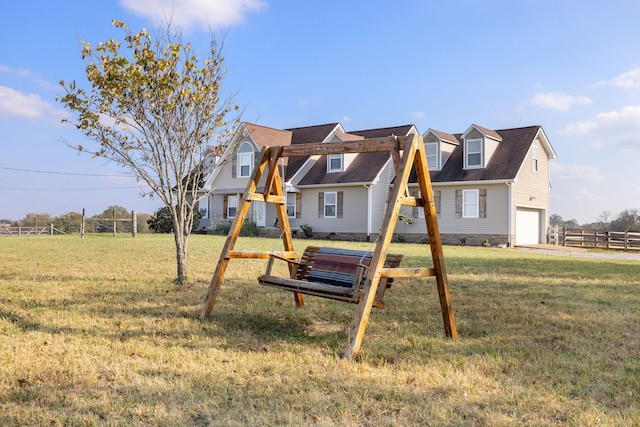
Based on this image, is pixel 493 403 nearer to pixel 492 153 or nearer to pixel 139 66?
pixel 139 66

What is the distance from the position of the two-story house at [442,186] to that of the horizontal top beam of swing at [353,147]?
57.6 feet

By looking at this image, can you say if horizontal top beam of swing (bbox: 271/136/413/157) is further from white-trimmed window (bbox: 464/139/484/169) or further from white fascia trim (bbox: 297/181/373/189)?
white-trimmed window (bbox: 464/139/484/169)

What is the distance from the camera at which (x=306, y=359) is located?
4953mm

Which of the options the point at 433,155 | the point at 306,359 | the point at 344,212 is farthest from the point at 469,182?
the point at 306,359

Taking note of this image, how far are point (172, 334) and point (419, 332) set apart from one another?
277cm

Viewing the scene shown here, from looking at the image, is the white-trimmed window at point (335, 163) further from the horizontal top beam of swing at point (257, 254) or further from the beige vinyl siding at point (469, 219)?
the horizontal top beam of swing at point (257, 254)

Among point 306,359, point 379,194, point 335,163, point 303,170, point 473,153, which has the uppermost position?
point 473,153

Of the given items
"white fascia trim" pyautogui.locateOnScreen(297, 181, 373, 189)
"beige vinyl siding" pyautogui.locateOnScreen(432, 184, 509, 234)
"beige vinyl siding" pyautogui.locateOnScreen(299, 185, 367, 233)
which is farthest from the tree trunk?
"beige vinyl siding" pyautogui.locateOnScreen(432, 184, 509, 234)

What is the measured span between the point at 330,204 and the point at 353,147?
22584mm

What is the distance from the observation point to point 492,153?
2686 cm

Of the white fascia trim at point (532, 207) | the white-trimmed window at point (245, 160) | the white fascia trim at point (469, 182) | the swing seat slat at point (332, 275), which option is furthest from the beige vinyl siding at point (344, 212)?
the swing seat slat at point (332, 275)

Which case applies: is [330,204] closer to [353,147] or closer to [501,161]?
[501,161]

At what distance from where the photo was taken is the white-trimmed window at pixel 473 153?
2639 cm

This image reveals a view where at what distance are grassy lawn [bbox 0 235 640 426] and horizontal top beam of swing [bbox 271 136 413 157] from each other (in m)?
2.07
